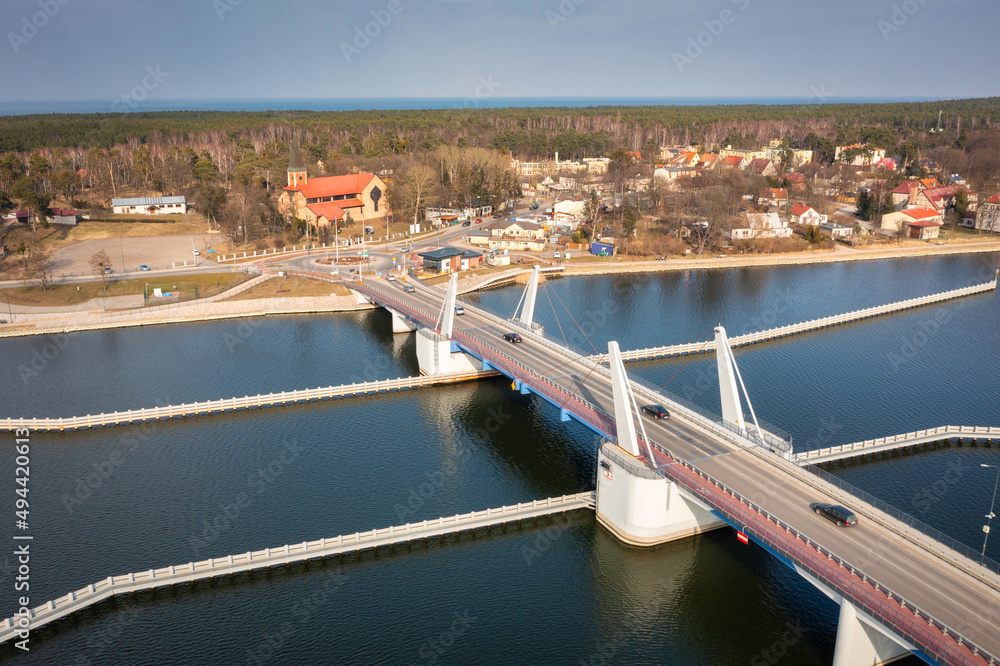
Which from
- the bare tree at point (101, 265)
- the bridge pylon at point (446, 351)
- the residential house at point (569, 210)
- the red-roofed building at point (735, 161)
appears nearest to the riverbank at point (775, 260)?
the residential house at point (569, 210)

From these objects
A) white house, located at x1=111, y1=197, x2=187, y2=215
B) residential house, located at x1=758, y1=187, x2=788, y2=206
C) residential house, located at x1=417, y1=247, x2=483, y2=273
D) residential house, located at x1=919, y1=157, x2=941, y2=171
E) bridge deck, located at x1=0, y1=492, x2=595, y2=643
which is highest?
residential house, located at x1=919, y1=157, x2=941, y2=171

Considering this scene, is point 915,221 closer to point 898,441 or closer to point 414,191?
point 414,191

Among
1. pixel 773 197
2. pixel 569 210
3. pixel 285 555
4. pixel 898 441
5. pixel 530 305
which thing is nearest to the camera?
pixel 285 555

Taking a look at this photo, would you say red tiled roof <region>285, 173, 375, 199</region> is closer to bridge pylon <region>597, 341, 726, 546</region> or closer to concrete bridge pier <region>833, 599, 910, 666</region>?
bridge pylon <region>597, 341, 726, 546</region>

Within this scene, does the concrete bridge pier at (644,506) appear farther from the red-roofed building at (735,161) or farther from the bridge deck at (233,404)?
the red-roofed building at (735,161)

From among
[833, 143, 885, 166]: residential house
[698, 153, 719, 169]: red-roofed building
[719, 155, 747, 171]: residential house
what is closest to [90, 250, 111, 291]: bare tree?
[698, 153, 719, 169]: red-roofed building

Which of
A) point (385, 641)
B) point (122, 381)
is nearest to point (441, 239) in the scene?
point (122, 381)

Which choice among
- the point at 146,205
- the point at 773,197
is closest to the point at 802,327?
the point at 773,197
